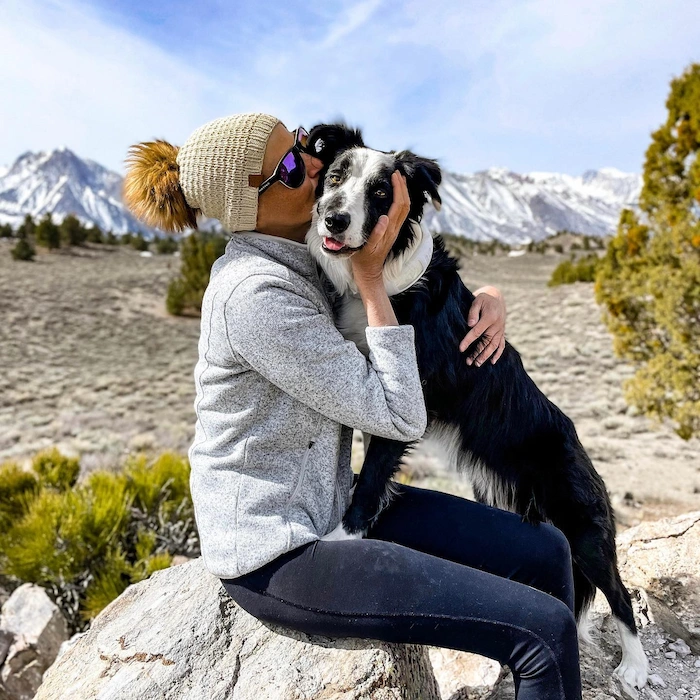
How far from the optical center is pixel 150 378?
1254 centimetres

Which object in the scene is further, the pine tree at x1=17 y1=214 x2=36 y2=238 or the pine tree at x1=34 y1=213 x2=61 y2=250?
the pine tree at x1=17 y1=214 x2=36 y2=238

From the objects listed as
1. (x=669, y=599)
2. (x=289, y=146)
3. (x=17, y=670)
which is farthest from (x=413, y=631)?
(x=17, y=670)

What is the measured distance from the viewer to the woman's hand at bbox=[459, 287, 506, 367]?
2.19 metres

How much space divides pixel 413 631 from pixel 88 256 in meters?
28.6

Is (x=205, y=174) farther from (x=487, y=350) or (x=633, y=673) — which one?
(x=633, y=673)

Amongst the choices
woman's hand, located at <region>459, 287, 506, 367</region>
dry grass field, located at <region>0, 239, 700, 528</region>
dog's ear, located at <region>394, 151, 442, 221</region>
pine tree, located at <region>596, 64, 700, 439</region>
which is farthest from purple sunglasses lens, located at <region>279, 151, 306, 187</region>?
pine tree, located at <region>596, 64, 700, 439</region>

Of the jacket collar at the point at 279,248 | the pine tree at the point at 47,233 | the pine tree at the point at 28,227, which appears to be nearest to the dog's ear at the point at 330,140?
the jacket collar at the point at 279,248

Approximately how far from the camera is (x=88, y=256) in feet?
88.0

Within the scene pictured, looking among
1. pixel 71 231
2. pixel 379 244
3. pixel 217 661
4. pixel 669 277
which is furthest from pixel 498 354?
pixel 71 231

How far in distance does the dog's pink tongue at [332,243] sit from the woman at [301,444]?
0.11 meters

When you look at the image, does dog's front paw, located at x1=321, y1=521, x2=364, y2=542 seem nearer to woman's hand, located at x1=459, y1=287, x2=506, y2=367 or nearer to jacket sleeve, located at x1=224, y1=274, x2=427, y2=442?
jacket sleeve, located at x1=224, y1=274, x2=427, y2=442

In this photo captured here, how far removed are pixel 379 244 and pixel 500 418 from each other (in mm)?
895

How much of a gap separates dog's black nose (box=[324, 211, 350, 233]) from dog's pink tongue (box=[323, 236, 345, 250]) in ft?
0.10

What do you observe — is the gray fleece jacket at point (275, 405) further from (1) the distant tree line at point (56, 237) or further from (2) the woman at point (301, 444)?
(1) the distant tree line at point (56, 237)
